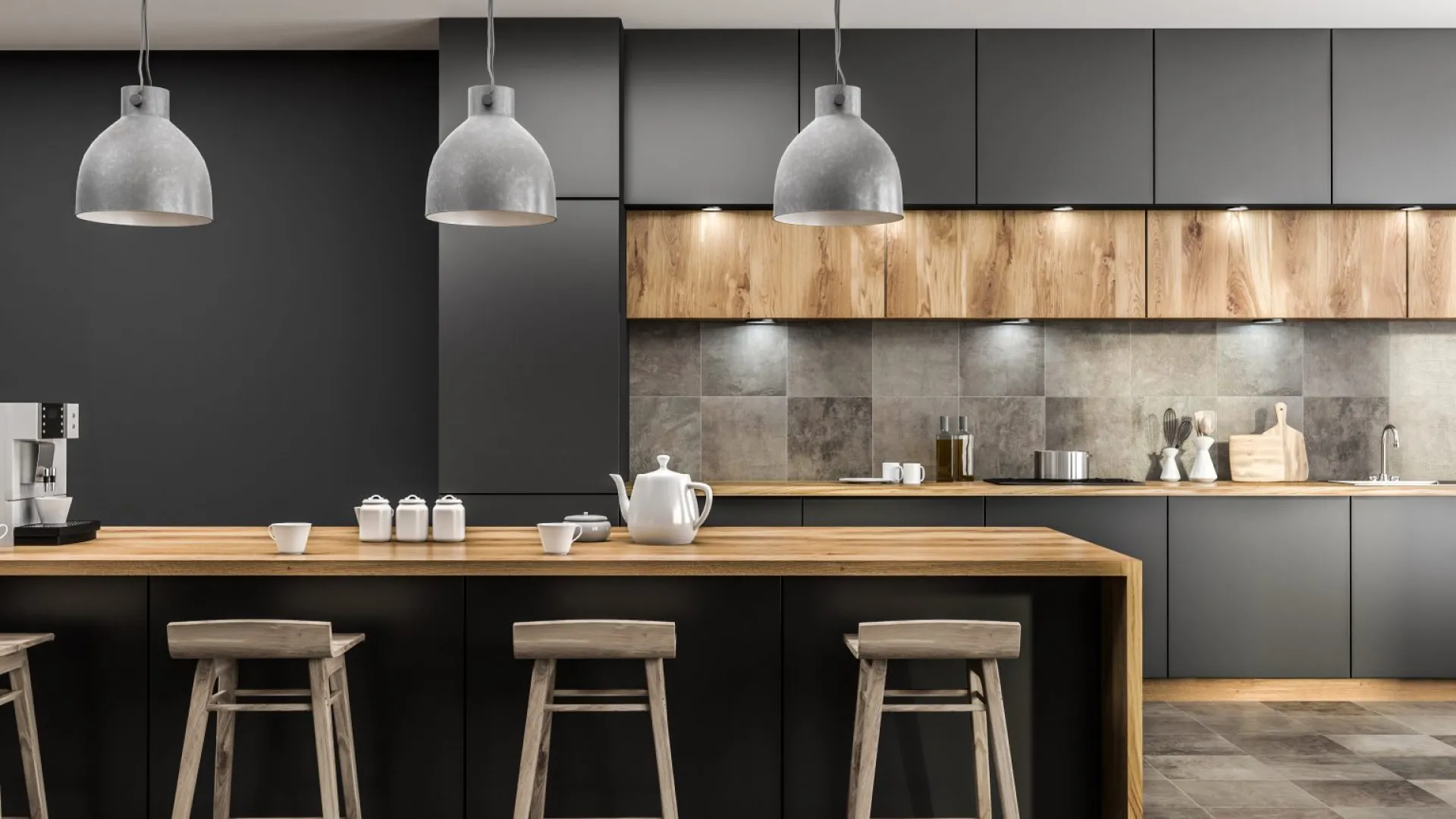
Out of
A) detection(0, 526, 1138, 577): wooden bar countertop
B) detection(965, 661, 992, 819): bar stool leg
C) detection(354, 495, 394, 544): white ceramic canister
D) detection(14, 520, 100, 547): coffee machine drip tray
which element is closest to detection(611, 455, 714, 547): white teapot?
detection(0, 526, 1138, 577): wooden bar countertop

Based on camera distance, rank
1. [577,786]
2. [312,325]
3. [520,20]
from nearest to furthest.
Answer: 1. [577,786]
2. [520,20]
3. [312,325]

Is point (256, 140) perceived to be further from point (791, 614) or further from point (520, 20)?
point (791, 614)

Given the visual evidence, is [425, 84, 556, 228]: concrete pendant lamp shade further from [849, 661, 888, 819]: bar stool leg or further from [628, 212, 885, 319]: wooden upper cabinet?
[628, 212, 885, 319]: wooden upper cabinet

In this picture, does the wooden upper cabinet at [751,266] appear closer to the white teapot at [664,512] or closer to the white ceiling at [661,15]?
the white ceiling at [661,15]

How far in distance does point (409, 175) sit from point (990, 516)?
3114 millimetres

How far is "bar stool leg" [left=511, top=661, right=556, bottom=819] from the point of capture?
2.54m

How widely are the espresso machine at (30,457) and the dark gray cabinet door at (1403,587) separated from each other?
483 centimetres

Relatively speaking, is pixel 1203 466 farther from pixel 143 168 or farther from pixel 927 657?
pixel 143 168

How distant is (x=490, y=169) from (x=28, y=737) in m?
1.89

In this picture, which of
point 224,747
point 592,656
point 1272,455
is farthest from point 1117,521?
point 224,747

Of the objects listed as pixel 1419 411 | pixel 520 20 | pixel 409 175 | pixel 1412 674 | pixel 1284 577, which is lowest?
pixel 1412 674

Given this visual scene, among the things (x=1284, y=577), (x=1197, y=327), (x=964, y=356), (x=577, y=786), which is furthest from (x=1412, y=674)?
(x=577, y=786)

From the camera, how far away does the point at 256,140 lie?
502 cm

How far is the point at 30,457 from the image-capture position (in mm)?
3076
